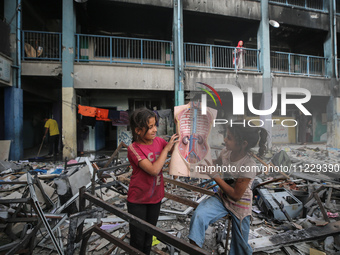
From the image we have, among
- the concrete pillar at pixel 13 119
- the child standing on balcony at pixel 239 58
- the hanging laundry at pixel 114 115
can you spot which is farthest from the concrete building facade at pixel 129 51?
the hanging laundry at pixel 114 115

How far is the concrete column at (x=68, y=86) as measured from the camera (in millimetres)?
6820

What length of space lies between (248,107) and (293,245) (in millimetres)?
2235

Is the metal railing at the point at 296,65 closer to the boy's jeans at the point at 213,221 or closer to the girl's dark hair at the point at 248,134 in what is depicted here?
the girl's dark hair at the point at 248,134

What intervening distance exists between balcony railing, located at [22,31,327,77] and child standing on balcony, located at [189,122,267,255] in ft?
21.9

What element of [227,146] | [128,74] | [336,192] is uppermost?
[128,74]

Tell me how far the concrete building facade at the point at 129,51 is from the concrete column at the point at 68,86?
0.12ft

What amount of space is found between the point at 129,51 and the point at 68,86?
10.2ft

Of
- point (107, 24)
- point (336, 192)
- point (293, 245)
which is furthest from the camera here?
point (107, 24)

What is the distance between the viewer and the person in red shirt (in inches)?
57.0

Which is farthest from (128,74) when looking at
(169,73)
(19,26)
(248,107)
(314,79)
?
(314,79)

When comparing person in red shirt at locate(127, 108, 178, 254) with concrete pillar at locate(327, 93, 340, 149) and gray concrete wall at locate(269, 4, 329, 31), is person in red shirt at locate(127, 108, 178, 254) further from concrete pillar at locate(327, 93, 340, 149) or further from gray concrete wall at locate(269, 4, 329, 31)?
gray concrete wall at locate(269, 4, 329, 31)

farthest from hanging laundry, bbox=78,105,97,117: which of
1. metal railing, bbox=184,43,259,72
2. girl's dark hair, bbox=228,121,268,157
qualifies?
girl's dark hair, bbox=228,121,268,157

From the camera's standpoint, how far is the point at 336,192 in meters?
3.83

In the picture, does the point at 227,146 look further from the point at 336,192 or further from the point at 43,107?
the point at 43,107
